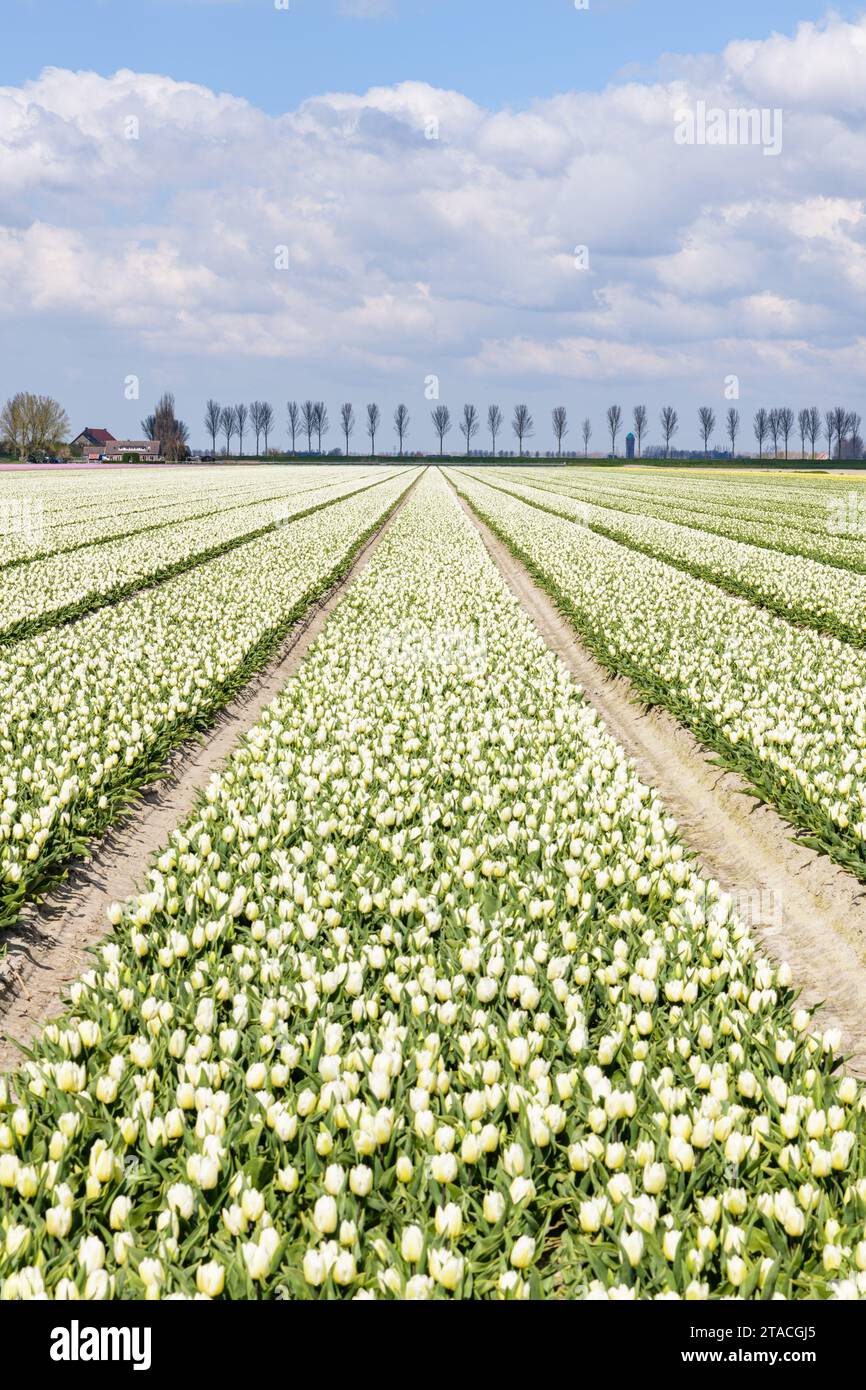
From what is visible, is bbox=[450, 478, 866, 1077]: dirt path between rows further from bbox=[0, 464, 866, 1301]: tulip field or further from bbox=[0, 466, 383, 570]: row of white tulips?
bbox=[0, 466, 383, 570]: row of white tulips

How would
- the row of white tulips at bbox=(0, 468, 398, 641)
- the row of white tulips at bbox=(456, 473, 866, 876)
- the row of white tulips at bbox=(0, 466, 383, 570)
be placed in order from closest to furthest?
1. the row of white tulips at bbox=(456, 473, 866, 876)
2. the row of white tulips at bbox=(0, 468, 398, 641)
3. the row of white tulips at bbox=(0, 466, 383, 570)

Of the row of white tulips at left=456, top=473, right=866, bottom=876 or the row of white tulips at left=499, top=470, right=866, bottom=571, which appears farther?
the row of white tulips at left=499, top=470, right=866, bottom=571

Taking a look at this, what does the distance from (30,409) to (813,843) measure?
141 metres

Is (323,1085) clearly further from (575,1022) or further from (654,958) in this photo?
(654,958)

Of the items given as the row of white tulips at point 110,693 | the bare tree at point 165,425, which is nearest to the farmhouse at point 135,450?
the bare tree at point 165,425

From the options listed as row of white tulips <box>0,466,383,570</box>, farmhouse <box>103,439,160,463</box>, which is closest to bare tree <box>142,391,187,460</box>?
farmhouse <box>103,439,160,463</box>

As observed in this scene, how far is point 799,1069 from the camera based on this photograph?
3.92 m

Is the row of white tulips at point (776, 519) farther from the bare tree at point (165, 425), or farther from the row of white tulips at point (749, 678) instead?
the bare tree at point (165, 425)

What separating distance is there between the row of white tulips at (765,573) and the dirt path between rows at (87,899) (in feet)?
36.2

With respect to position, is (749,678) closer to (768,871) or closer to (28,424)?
(768,871)

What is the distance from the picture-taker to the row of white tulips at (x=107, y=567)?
51.2 ft

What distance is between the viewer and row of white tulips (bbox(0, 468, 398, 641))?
1559 centimetres

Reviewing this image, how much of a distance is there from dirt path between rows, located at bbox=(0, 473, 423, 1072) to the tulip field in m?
0.20
